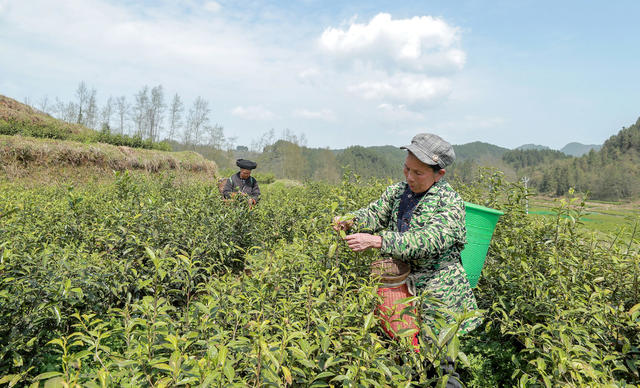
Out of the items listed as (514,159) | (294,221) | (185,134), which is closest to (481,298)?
(294,221)

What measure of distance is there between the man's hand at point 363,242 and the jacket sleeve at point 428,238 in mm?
37

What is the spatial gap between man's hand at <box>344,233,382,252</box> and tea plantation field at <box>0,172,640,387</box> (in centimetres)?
14

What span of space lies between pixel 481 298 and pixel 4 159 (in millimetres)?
18965

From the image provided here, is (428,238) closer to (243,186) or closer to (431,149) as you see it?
(431,149)

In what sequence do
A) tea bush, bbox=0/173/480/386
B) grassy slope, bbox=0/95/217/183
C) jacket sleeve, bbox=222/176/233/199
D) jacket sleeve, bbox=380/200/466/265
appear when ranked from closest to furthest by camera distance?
tea bush, bbox=0/173/480/386 < jacket sleeve, bbox=380/200/466/265 < jacket sleeve, bbox=222/176/233/199 < grassy slope, bbox=0/95/217/183

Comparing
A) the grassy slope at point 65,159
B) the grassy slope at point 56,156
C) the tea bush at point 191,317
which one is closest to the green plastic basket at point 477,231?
the tea bush at point 191,317

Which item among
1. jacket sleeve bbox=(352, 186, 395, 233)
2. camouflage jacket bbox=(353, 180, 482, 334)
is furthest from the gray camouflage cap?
jacket sleeve bbox=(352, 186, 395, 233)

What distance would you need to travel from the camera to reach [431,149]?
6.90ft

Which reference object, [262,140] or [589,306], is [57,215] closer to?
[589,306]

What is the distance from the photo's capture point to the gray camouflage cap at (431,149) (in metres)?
2.08

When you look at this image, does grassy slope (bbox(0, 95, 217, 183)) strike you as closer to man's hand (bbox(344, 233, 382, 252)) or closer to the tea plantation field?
the tea plantation field

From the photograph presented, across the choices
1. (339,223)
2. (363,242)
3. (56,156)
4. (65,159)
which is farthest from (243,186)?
(65,159)

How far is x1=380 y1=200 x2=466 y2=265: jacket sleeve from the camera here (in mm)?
1938

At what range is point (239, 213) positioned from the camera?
5.20m
